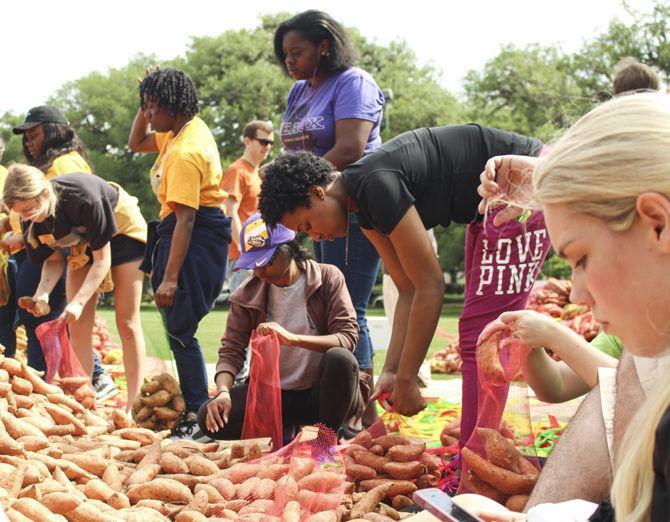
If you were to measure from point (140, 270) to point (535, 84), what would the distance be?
26.3 m

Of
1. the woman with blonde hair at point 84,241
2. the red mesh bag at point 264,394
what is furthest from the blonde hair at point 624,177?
the woman with blonde hair at point 84,241

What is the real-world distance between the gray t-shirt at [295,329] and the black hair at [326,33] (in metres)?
1.10

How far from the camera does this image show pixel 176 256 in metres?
4.39

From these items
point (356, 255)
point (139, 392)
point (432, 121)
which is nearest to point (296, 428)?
point (356, 255)

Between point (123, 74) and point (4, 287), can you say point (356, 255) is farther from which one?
point (123, 74)

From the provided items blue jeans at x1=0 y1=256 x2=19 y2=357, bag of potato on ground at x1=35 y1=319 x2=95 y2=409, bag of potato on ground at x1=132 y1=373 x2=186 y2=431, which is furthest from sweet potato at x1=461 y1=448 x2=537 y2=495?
blue jeans at x1=0 y1=256 x2=19 y2=357

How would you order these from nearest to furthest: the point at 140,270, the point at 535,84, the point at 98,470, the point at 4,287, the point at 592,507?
1. the point at 592,507
2. the point at 98,470
3. the point at 140,270
4. the point at 4,287
5. the point at 535,84

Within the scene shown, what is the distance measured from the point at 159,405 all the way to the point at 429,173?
2.03 meters

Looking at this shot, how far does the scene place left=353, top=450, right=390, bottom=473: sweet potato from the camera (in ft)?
10.2

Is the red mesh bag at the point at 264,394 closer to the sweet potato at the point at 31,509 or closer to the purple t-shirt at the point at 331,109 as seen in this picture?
the sweet potato at the point at 31,509

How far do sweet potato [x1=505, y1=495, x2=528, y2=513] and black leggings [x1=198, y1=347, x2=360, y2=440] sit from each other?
1145mm

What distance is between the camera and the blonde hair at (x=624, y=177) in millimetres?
1185

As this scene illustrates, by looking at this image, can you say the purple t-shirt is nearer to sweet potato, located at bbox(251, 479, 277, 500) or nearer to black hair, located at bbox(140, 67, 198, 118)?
black hair, located at bbox(140, 67, 198, 118)

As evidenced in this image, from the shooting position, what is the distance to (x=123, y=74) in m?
33.7
